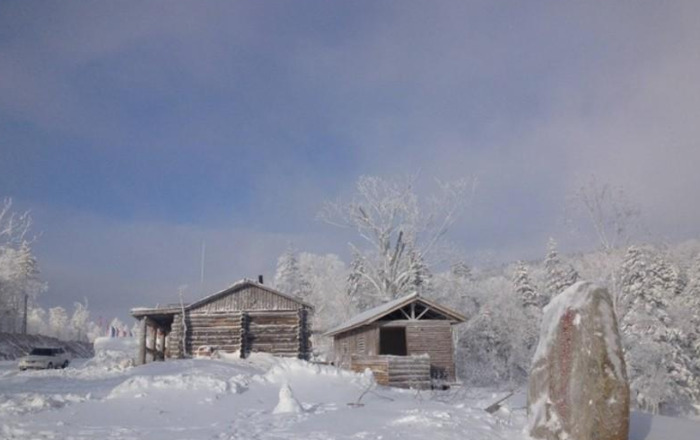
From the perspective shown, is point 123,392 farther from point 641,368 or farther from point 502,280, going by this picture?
point 502,280

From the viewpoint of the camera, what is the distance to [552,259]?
172 feet

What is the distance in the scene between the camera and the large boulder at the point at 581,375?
10.3m

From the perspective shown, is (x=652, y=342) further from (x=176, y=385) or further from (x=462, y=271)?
(x=176, y=385)

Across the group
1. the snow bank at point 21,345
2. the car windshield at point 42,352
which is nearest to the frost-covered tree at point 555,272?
the car windshield at point 42,352

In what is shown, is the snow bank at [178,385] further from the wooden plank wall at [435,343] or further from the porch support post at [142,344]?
the porch support post at [142,344]

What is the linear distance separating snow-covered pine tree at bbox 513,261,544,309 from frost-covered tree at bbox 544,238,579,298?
4.60 ft

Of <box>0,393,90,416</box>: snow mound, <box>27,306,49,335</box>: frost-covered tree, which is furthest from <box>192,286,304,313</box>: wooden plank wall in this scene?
<box>27,306,49,335</box>: frost-covered tree

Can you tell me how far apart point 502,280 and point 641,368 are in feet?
85.3

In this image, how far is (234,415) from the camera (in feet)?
44.3

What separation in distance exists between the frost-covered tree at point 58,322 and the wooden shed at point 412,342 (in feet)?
450

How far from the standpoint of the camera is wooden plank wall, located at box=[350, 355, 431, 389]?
87.1 feet

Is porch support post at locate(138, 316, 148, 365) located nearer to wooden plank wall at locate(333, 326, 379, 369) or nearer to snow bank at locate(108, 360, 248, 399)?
wooden plank wall at locate(333, 326, 379, 369)

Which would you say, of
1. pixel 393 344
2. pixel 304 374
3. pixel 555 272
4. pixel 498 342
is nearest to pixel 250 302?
pixel 393 344

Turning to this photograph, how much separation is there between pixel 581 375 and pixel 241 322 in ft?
86.8
